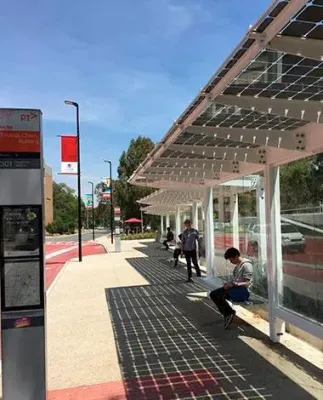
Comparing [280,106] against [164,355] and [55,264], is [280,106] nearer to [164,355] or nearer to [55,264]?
[164,355]

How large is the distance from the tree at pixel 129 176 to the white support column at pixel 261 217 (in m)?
51.4

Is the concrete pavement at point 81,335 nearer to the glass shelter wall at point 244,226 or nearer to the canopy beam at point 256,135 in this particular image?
the glass shelter wall at point 244,226

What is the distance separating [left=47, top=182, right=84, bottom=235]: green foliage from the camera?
8806cm

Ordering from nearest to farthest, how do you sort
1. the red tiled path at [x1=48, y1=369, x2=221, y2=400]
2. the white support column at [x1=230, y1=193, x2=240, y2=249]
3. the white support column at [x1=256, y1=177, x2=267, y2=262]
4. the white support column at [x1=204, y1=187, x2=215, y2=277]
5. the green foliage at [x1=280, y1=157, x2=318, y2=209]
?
the red tiled path at [x1=48, y1=369, x2=221, y2=400] < the green foliage at [x1=280, y1=157, x2=318, y2=209] < the white support column at [x1=256, y1=177, x2=267, y2=262] < the white support column at [x1=230, y1=193, x2=240, y2=249] < the white support column at [x1=204, y1=187, x2=215, y2=277]

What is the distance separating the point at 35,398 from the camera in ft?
13.7

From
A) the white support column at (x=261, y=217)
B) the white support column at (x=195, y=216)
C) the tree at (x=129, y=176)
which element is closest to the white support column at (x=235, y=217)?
the white support column at (x=261, y=217)

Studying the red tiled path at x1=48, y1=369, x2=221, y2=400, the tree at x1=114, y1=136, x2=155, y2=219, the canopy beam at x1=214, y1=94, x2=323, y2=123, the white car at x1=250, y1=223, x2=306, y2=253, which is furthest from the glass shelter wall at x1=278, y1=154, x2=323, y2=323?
the tree at x1=114, y1=136, x2=155, y2=219

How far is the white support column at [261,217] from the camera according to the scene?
295 inches

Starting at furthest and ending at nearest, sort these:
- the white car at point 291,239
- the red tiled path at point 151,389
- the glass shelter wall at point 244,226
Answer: the glass shelter wall at point 244,226
the white car at point 291,239
the red tiled path at point 151,389

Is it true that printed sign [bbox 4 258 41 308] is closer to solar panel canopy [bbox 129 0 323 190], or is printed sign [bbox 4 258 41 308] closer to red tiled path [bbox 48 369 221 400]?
red tiled path [bbox 48 369 221 400]

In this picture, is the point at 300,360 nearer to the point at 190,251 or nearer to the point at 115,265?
the point at 190,251

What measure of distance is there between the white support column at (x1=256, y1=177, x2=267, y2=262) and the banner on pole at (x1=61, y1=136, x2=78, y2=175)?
14755mm

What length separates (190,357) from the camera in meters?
5.95

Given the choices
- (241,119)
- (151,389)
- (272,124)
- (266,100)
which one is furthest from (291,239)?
(151,389)
